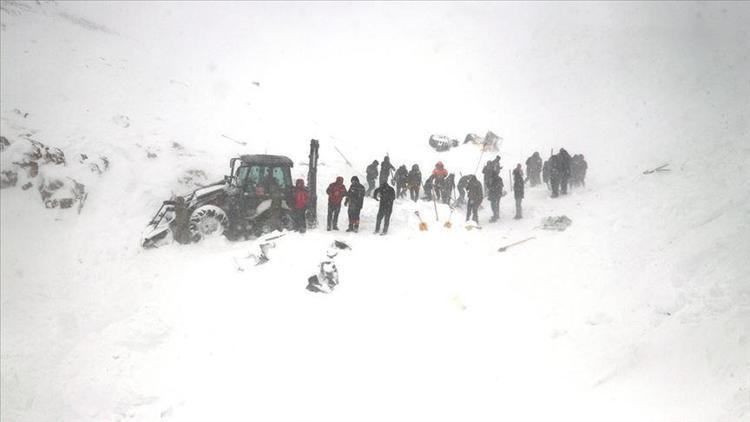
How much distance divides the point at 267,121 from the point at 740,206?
1748 centimetres

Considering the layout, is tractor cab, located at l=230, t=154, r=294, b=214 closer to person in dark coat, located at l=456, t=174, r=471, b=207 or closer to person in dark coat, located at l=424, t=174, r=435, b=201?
person in dark coat, located at l=424, t=174, r=435, b=201

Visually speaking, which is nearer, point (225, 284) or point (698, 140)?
point (225, 284)

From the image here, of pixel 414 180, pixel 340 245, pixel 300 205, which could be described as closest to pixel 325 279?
pixel 340 245

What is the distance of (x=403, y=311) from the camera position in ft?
23.2

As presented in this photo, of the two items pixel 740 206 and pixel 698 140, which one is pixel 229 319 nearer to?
pixel 740 206

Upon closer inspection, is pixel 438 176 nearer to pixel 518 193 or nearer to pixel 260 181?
pixel 518 193

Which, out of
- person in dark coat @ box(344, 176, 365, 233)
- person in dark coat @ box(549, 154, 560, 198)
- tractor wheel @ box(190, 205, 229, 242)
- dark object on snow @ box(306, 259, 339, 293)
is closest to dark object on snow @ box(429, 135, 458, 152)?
person in dark coat @ box(549, 154, 560, 198)

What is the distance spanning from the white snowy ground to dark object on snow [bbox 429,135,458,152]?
1320cm

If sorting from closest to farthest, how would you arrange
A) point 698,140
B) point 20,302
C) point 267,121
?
point 20,302 < point 698,140 < point 267,121

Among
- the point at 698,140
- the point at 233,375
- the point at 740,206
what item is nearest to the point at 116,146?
the point at 233,375

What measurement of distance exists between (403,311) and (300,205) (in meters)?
4.16

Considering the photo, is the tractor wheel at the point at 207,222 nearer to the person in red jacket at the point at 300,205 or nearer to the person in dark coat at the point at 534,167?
the person in red jacket at the point at 300,205

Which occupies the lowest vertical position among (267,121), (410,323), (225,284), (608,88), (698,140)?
(410,323)

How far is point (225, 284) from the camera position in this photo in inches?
311
